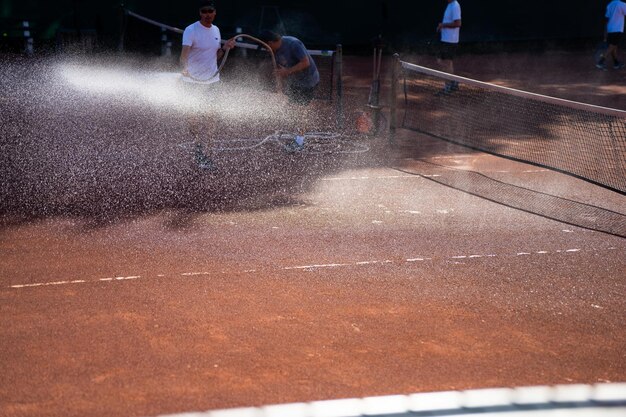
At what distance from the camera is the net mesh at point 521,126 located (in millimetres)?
11656

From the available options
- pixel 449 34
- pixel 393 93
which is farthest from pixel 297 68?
pixel 449 34

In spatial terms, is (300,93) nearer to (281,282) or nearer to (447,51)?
(281,282)

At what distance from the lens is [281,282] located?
23.3ft

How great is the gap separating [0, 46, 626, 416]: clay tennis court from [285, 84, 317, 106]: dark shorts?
1.17 metres

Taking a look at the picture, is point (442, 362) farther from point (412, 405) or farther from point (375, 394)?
point (412, 405)

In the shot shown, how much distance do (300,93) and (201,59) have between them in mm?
1886

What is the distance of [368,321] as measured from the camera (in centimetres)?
632

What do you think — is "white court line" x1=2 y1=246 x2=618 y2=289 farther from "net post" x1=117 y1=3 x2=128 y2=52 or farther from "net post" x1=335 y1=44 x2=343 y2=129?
"net post" x1=117 y1=3 x2=128 y2=52

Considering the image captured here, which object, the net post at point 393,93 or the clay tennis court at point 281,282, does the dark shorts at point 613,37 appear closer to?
the net post at point 393,93

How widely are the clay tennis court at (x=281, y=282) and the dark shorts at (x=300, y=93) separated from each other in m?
1.17

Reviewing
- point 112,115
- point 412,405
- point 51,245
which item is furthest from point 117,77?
point 412,405

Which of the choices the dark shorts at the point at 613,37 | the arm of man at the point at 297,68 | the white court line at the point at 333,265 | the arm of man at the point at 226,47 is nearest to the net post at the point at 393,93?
the arm of man at the point at 297,68

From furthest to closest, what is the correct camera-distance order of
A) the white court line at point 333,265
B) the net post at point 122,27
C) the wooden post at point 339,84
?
the net post at point 122,27, the wooden post at point 339,84, the white court line at point 333,265

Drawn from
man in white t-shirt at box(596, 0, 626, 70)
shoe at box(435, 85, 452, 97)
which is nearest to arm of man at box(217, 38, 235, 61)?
shoe at box(435, 85, 452, 97)
